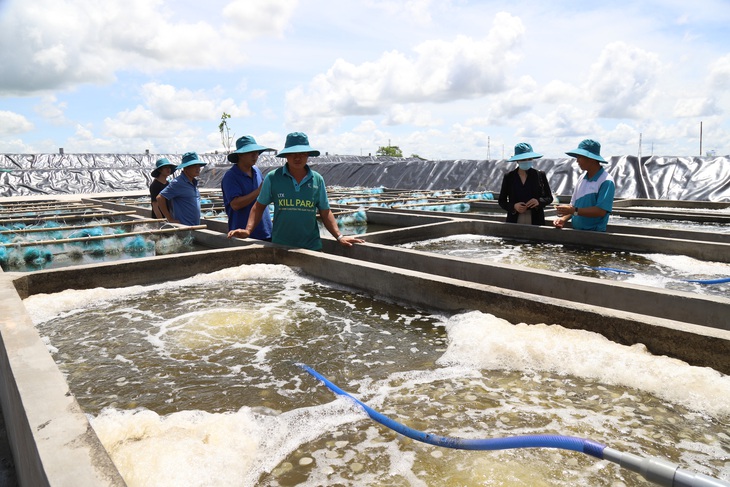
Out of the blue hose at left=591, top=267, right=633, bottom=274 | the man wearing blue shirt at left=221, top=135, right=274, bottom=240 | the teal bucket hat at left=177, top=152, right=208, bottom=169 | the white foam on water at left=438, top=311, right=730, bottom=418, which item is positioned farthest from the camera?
the teal bucket hat at left=177, top=152, right=208, bottom=169

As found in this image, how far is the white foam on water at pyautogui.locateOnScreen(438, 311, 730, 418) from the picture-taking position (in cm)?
220

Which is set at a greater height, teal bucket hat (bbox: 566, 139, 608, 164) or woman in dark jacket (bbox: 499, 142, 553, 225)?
teal bucket hat (bbox: 566, 139, 608, 164)

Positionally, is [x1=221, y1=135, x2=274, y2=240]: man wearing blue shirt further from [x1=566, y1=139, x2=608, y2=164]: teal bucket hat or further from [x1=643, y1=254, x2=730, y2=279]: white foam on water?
[x1=643, y1=254, x2=730, y2=279]: white foam on water

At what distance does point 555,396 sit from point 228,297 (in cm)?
276

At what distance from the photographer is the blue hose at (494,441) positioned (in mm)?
1434

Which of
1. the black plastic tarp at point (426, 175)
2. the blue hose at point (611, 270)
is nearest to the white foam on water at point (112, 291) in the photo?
the blue hose at point (611, 270)

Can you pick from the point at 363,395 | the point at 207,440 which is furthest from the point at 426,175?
the point at 207,440

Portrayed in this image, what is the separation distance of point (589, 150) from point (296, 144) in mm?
3059

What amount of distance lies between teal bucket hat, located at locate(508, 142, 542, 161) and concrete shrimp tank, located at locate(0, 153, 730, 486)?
188 cm

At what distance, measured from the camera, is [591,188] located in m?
5.04

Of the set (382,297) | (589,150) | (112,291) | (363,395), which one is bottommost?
(363,395)

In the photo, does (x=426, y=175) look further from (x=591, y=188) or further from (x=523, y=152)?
(x=591, y=188)

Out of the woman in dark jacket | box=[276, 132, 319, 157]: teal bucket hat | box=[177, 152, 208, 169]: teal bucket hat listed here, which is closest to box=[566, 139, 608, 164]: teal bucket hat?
the woman in dark jacket

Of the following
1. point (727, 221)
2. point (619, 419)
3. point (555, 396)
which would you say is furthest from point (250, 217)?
point (727, 221)
